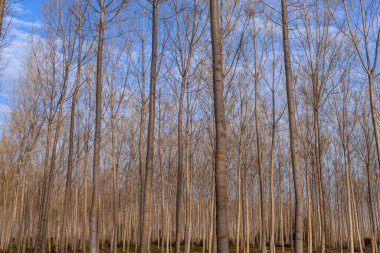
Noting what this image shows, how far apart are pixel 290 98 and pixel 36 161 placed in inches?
614

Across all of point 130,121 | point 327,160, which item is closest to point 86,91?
point 130,121

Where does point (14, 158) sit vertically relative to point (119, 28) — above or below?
below

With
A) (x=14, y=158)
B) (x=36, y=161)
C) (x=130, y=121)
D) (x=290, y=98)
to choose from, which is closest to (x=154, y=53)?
(x=290, y=98)

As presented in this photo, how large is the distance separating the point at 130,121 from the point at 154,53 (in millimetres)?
10237

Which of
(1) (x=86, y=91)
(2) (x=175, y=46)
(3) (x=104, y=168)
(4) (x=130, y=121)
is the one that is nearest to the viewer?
(2) (x=175, y=46)

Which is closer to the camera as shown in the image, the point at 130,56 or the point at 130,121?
the point at 130,56

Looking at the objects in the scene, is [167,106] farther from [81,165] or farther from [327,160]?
[327,160]

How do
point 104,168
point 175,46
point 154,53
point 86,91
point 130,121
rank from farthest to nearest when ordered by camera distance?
point 104,168 → point 130,121 → point 86,91 → point 175,46 → point 154,53

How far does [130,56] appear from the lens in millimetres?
11203

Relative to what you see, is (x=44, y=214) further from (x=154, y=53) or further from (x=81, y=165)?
(x=81, y=165)

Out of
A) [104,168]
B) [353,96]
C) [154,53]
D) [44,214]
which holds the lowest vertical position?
[44,214]

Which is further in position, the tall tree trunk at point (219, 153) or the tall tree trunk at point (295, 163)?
the tall tree trunk at point (295, 163)

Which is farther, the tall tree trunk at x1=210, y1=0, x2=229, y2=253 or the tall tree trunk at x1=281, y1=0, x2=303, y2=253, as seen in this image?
the tall tree trunk at x1=281, y1=0, x2=303, y2=253

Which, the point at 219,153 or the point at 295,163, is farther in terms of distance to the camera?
the point at 295,163
